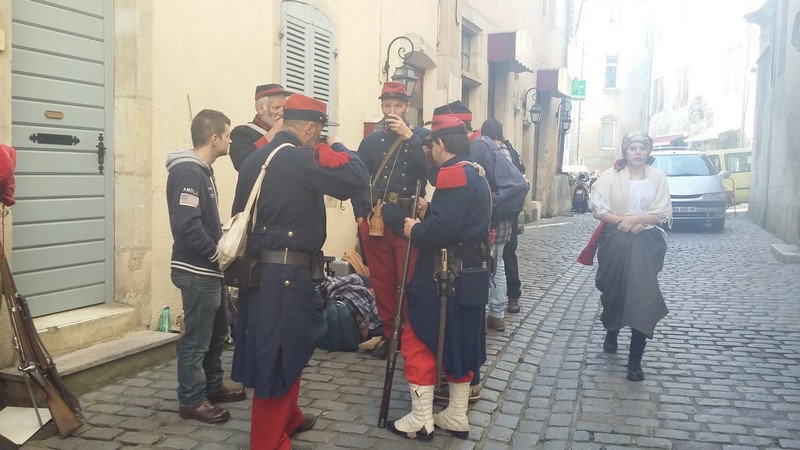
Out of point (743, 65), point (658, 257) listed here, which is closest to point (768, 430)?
point (658, 257)

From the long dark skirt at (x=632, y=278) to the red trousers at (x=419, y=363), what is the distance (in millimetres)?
1772

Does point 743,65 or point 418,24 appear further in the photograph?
point 743,65

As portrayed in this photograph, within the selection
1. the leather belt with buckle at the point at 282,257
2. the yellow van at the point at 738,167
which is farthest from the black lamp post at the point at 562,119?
the leather belt with buckle at the point at 282,257

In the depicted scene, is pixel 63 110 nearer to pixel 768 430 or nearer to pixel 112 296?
pixel 112 296

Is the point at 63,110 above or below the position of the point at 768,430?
above

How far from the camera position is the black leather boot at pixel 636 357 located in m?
5.25

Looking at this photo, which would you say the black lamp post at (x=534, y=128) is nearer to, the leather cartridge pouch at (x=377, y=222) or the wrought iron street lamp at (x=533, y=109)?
the wrought iron street lamp at (x=533, y=109)

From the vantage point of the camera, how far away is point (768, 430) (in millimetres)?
4266

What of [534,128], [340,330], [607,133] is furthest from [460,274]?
[607,133]

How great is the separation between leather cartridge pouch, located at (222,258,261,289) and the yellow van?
2443cm

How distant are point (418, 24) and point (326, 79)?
328cm

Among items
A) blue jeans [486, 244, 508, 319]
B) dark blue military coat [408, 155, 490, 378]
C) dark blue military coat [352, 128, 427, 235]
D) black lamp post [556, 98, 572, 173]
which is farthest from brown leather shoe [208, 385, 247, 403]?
black lamp post [556, 98, 572, 173]

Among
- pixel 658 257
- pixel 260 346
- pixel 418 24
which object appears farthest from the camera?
pixel 418 24

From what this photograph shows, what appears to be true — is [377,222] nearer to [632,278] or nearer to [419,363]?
[419,363]
